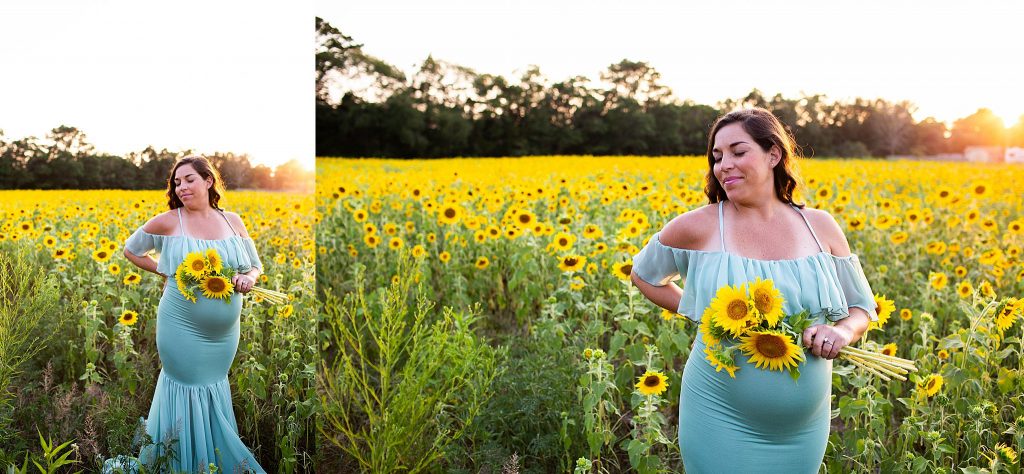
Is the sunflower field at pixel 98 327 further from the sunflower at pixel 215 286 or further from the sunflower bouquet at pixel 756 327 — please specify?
the sunflower bouquet at pixel 756 327

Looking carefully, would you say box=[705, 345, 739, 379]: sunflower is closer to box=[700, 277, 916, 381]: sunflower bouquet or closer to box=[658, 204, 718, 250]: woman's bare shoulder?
box=[700, 277, 916, 381]: sunflower bouquet

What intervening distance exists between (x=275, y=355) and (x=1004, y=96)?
4.89m

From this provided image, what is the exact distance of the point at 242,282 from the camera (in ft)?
8.47

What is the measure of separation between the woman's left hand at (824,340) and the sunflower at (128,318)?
215 centimetres

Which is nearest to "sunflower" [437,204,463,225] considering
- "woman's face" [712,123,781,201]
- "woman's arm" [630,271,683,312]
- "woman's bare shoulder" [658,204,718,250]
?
"woman's arm" [630,271,683,312]

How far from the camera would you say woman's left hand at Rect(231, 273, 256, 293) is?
8.45ft

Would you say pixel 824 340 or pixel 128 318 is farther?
pixel 128 318

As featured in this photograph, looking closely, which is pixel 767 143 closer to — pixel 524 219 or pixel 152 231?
pixel 152 231

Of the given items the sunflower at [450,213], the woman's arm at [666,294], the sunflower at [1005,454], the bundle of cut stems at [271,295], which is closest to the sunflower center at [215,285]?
the bundle of cut stems at [271,295]

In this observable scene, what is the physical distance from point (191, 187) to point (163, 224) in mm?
151

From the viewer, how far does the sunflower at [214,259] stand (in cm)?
252

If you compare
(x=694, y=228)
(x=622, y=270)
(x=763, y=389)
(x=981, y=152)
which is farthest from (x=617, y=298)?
(x=981, y=152)

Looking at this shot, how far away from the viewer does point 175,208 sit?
2.54m

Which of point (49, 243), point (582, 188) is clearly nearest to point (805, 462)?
point (49, 243)
